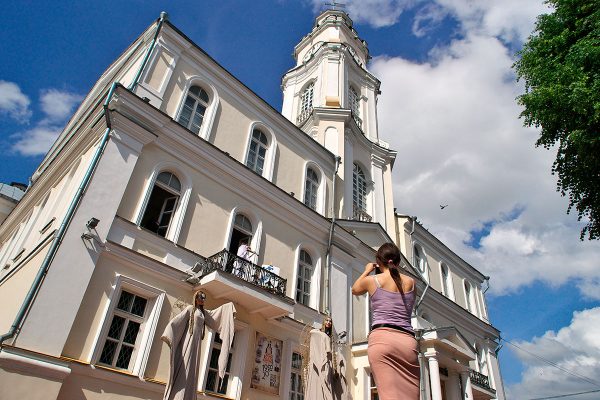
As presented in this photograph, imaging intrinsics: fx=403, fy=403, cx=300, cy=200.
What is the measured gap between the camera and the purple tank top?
301 centimetres

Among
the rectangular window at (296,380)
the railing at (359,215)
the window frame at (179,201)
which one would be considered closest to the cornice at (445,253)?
the railing at (359,215)

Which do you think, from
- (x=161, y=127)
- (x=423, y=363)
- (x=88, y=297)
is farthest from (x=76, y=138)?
(x=423, y=363)

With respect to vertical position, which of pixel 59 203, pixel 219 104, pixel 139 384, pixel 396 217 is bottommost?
pixel 139 384

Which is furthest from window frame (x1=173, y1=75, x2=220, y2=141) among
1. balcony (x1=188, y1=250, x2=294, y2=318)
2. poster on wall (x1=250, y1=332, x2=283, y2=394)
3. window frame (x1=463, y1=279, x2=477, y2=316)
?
window frame (x1=463, y1=279, x2=477, y2=316)

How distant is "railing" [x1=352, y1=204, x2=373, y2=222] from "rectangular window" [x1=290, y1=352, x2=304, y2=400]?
7874mm

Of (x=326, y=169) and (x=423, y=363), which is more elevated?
(x=326, y=169)

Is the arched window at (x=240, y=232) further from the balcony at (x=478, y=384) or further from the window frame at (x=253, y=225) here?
the balcony at (x=478, y=384)

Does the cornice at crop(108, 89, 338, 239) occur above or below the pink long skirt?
above

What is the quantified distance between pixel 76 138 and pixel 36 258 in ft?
16.1

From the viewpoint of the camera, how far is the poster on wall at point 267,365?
1076 centimetres

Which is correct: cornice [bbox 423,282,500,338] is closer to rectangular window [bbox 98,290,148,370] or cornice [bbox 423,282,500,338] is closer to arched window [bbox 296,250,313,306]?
arched window [bbox 296,250,313,306]

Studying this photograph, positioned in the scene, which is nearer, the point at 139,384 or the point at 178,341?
the point at 178,341

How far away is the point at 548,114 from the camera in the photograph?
463 inches

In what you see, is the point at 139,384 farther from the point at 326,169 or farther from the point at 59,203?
the point at 326,169
